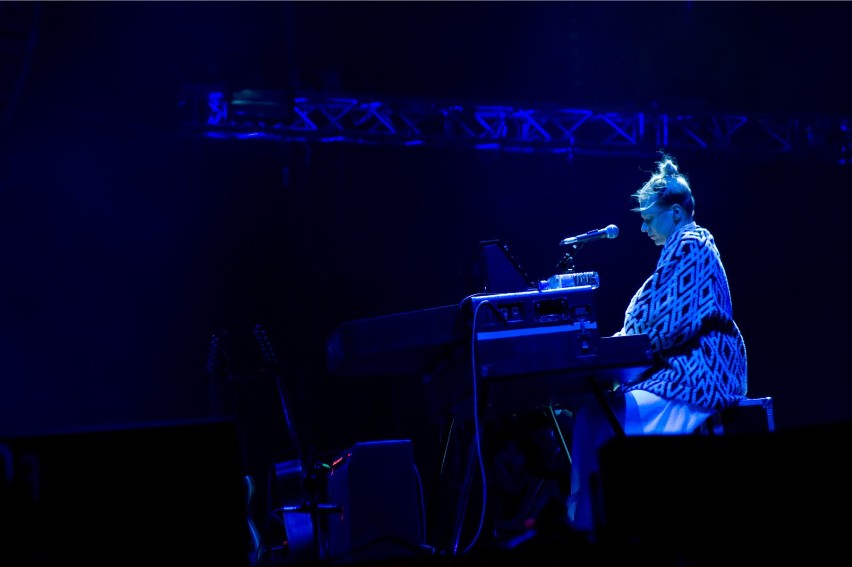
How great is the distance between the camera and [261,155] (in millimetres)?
6668

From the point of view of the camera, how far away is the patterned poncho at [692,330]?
12.6 ft

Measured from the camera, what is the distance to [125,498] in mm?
2076

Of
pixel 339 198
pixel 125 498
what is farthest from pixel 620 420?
pixel 339 198

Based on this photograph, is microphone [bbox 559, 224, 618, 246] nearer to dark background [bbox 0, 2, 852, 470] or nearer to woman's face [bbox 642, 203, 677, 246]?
woman's face [bbox 642, 203, 677, 246]

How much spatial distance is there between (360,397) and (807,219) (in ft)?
13.7

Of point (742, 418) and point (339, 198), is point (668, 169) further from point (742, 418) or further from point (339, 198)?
point (339, 198)

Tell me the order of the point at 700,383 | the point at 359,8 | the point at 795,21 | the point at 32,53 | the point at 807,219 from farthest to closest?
the point at 807,219
the point at 795,21
the point at 359,8
the point at 32,53
the point at 700,383

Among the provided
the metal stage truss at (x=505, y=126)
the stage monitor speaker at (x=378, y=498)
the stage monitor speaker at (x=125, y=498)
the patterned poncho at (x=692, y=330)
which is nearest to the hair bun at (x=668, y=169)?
the patterned poncho at (x=692, y=330)

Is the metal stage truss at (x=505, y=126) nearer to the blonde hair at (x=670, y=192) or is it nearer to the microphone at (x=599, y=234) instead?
the blonde hair at (x=670, y=192)

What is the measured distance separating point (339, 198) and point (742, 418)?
3831 millimetres

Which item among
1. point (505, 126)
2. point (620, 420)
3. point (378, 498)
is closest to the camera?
point (378, 498)

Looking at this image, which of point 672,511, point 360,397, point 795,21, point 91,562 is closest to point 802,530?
point 672,511

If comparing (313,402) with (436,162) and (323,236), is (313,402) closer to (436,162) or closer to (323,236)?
(323,236)

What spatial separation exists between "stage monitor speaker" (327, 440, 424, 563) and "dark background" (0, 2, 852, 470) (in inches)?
85.6
